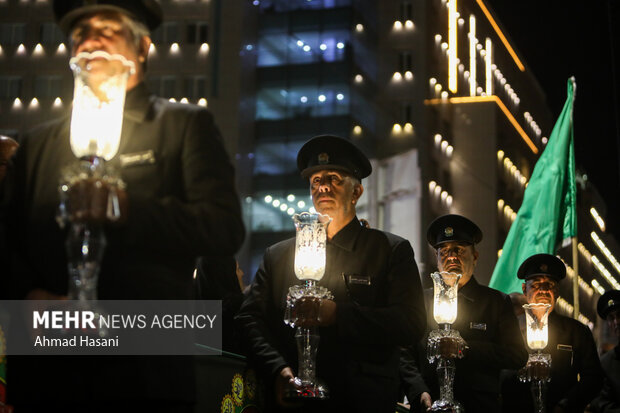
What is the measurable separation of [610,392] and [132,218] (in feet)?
24.8

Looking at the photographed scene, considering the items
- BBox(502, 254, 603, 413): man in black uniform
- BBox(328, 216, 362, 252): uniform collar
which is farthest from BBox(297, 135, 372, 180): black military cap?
BBox(502, 254, 603, 413): man in black uniform

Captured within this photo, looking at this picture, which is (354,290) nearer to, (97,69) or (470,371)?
(470,371)

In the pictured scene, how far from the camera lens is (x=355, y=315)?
4.94 metres

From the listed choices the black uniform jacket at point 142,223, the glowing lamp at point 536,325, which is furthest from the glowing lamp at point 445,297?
the black uniform jacket at point 142,223

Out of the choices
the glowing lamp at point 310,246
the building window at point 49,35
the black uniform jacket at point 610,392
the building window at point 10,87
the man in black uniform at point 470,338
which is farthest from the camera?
the building window at point 10,87

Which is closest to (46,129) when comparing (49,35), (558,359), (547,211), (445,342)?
(445,342)

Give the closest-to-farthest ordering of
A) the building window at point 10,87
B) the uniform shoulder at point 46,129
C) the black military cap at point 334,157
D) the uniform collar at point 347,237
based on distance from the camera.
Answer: the uniform shoulder at point 46,129 < the uniform collar at point 347,237 < the black military cap at point 334,157 < the building window at point 10,87

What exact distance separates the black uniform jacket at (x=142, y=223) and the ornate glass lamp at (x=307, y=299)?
1.45 meters

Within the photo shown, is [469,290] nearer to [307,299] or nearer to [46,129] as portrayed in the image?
[307,299]

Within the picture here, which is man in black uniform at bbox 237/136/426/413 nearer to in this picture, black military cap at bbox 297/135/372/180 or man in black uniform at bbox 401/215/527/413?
black military cap at bbox 297/135/372/180

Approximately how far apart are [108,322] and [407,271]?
2.49 m

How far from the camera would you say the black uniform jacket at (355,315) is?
5020 mm

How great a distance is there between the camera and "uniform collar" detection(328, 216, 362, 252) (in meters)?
5.41

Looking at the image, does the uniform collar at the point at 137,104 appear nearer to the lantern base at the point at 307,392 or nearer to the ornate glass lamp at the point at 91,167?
the ornate glass lamp at the point at 91,167
